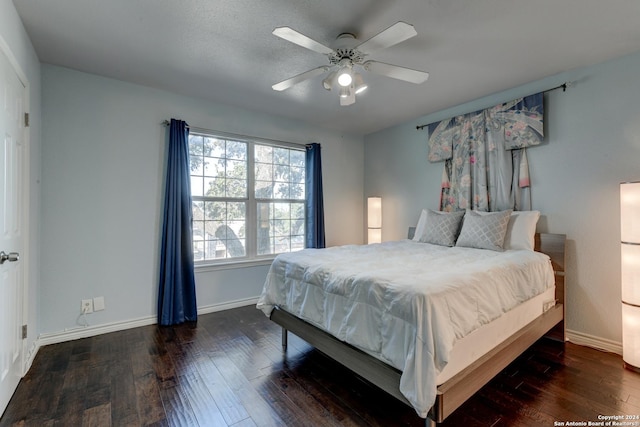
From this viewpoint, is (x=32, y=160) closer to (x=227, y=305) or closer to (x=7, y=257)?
(x=7, y=257)

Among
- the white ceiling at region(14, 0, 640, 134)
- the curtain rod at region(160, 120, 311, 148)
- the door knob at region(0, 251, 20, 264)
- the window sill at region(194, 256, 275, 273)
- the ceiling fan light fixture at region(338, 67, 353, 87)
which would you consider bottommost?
the window sill at region(194, 256, 275, 273)

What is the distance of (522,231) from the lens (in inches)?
109

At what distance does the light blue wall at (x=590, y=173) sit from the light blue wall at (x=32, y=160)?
13.7ft

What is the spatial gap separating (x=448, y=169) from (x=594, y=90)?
1.45 metres

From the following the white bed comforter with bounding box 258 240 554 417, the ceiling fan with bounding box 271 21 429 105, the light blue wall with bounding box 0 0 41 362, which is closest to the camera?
the white bed comforter with bounding box 258 240 554 417

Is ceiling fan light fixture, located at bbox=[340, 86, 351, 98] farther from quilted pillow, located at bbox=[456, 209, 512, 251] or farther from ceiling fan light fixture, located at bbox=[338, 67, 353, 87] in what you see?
quilted pillow, located at bbox=[456, 209, 512, 251]

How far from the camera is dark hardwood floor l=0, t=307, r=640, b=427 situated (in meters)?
1.68

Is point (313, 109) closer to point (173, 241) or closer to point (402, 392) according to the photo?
point (173, 241)

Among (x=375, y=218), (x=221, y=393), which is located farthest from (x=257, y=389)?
(x=375, y=218)

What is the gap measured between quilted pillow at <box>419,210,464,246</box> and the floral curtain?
1.05ft

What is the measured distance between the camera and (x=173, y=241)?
10.2 ft

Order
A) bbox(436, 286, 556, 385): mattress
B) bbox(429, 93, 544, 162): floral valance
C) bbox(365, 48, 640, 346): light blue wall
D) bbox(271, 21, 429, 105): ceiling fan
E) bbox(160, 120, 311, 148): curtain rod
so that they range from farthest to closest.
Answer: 1. bbox(160, 120, 311, 148): curtain rod
2. bbox(429, 93, 544, 162): floral valance
3. bbox(365, 48, 640, 346): light blue wall
4. bbox(271, 21, 429, 105): ceiling fan
5. bbox(436, 286, 556, 385): mattress

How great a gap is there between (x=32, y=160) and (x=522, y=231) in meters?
4.21

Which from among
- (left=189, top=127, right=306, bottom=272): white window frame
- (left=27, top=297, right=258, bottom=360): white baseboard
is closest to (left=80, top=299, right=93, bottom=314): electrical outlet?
(left=27, top=297, right=258, bottom=360): white baseboard
